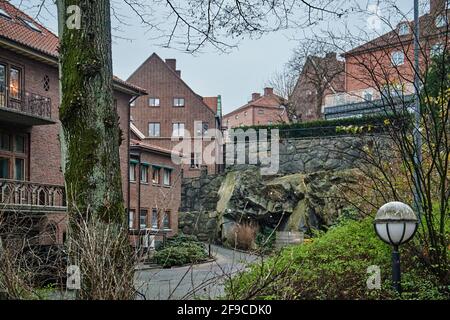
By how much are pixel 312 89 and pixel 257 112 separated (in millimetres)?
18335

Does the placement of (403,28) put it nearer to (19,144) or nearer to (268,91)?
(19,144)

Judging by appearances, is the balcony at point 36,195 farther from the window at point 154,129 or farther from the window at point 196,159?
the window at point 154,129

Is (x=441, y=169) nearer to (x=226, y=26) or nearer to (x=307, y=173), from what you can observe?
(x=226, y=26)

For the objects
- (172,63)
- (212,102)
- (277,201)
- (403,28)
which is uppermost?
(172,63)

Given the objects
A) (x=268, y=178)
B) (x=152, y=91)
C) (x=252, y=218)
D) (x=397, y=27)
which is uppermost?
(x=152, y=91)

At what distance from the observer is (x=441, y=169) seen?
846cm

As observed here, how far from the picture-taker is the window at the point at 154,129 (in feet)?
152

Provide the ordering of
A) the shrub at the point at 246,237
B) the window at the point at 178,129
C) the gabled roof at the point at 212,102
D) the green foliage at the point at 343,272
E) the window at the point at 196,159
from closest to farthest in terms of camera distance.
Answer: the green foliage at the point at 343,272 < the shrub at the point at 246,237 < the window at the point at 196,159 < the window at the point at 178,129 < the gabled roof at the point at 212,102

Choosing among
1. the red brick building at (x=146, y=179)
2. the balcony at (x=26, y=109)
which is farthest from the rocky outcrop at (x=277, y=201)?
the balcony at (x=26, y=109)

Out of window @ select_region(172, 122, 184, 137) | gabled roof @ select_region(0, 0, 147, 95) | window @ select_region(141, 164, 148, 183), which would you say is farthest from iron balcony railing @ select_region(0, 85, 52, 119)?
window @ select_region(172, 122, 184, 137)

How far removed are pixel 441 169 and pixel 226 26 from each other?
3621 millimetres

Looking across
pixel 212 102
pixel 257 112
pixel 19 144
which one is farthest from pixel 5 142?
pixel 257 112

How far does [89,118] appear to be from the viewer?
20.0 feet
